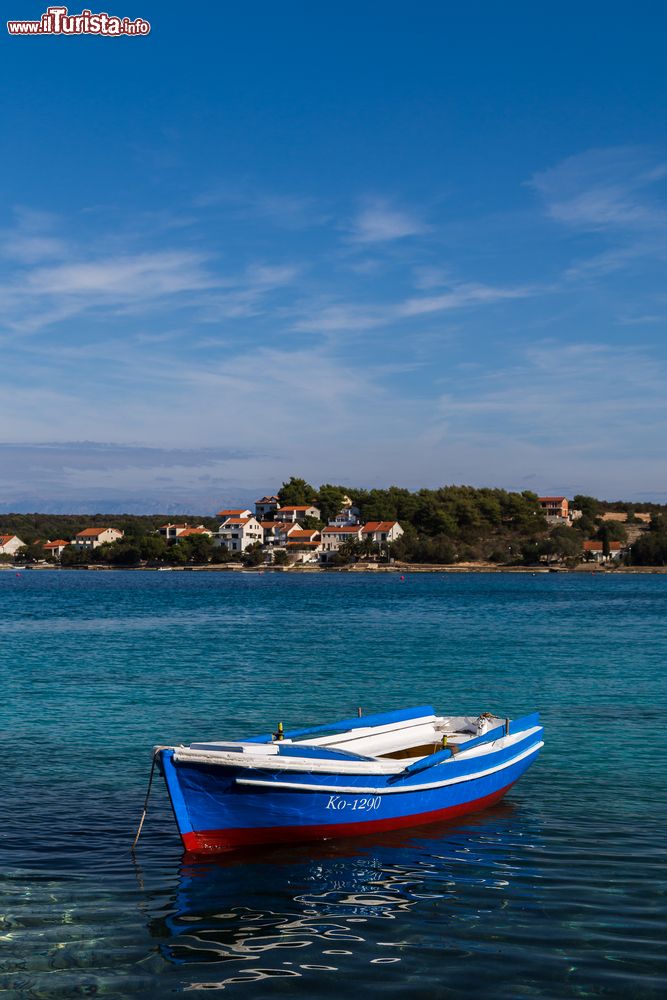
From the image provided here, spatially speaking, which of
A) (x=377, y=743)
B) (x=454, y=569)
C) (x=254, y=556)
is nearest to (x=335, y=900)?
(x=377, y=743)

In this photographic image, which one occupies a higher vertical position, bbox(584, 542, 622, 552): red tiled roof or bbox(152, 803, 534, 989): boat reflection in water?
bbox(584, 542, 622, 552): red tiled roof

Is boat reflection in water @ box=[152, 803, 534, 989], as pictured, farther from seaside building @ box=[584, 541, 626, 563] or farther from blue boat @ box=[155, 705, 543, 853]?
seaside building @ box=[584, 541, 626, 563]

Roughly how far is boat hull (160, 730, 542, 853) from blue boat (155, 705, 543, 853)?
0.05 ft

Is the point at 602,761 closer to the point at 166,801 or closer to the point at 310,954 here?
the point at 166,801

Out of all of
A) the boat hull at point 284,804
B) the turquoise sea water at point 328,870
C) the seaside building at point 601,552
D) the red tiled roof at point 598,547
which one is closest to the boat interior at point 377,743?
the boat hull at point 284,804

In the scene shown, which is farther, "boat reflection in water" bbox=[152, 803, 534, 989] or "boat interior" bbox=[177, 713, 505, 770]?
"boat interior" bbox=[177, 713, 505, 770]

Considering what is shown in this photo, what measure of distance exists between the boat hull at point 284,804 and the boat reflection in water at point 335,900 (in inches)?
9.9

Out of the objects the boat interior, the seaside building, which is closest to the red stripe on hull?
the boat interior

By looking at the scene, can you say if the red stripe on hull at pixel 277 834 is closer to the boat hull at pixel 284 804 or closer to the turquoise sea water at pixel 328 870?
the boat hull at pixel 284 804

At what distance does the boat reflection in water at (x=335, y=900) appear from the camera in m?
10.1

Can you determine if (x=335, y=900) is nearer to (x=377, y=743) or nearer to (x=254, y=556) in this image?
(x=377, y=743)

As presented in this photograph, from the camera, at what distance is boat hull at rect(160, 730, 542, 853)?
12.6 meters

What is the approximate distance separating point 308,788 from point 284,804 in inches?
17.3

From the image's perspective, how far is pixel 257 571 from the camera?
19575 cm
